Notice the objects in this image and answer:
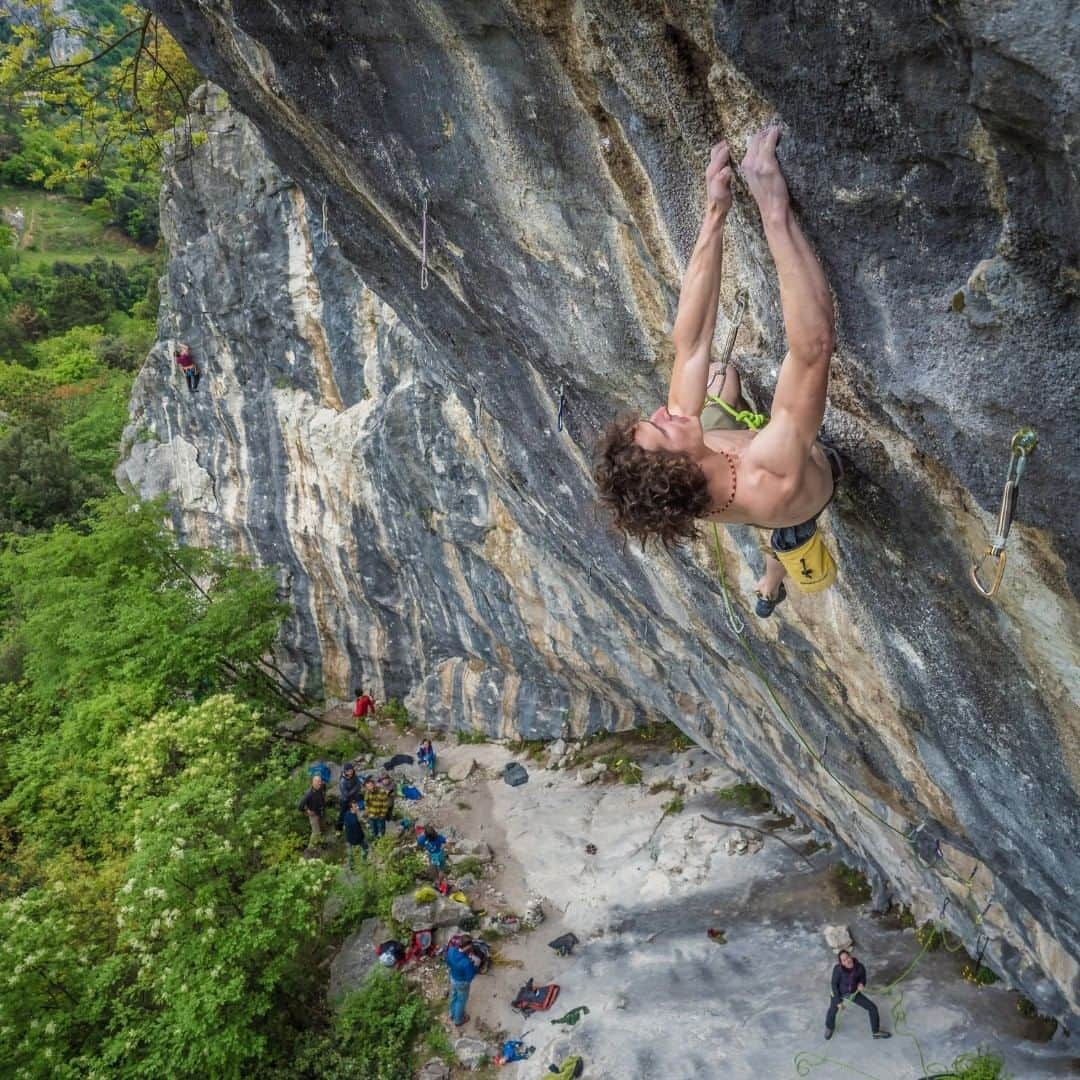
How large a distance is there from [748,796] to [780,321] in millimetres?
9096

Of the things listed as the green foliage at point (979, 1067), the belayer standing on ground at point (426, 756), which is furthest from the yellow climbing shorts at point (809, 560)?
the belayer standing on ground at point (426, 756)

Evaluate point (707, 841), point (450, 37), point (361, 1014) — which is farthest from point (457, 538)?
point (450, 37)

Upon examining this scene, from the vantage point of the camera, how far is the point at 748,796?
10953 mm

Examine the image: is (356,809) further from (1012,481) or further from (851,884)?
(1012,481)

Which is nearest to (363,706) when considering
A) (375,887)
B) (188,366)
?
(375,887)

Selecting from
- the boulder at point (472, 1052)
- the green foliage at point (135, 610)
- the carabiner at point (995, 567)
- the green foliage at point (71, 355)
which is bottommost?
the boulder at point (472, 1052)

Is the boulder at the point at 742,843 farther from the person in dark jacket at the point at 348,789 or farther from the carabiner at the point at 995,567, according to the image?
the carabiner at the point at 995,567

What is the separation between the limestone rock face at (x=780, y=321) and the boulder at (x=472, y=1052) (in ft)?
14.3

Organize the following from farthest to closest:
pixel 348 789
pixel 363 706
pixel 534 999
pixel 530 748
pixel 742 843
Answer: pixel 363 706 → pixel 530 748 → pixel 348 789 → pixel 742 843 → pixel 534 999

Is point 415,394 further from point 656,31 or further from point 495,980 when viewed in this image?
point 656,31

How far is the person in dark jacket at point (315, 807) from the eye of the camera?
39.6 ft

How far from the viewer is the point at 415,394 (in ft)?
34.8

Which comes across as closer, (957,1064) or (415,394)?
(957,1064)

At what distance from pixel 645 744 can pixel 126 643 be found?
8.69 meters
